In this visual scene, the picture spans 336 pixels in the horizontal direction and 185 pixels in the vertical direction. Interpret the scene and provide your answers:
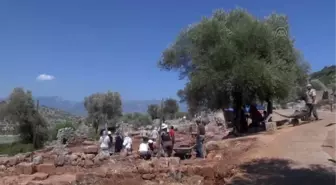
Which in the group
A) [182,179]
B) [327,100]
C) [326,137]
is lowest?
[182,179]

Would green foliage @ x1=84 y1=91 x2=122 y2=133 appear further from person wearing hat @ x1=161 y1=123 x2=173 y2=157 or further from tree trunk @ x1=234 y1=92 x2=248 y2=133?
person wearing hat @ x1=161 y1=123 x2=173 y2=157

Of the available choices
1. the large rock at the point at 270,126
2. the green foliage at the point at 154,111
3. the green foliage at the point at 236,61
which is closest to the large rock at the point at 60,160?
the green foliage at the point at 236,61

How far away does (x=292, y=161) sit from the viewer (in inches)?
446

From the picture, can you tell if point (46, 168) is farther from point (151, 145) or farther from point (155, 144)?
point (155, 144)

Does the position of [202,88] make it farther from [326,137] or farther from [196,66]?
[326,137]

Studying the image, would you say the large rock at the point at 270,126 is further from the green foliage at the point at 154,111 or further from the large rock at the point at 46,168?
the green foliage at the point at 154,111

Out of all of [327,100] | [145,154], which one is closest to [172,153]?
[145,154]

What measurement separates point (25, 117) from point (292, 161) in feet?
114

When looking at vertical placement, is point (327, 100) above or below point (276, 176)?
above

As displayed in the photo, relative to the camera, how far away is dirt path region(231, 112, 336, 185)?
945cm

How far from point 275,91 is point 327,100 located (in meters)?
15.6

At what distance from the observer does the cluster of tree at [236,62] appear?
17.5 metres

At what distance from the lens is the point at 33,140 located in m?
38.4

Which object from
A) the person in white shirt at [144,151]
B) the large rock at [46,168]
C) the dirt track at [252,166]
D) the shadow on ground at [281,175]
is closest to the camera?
the shadow on ground at [281,175]
